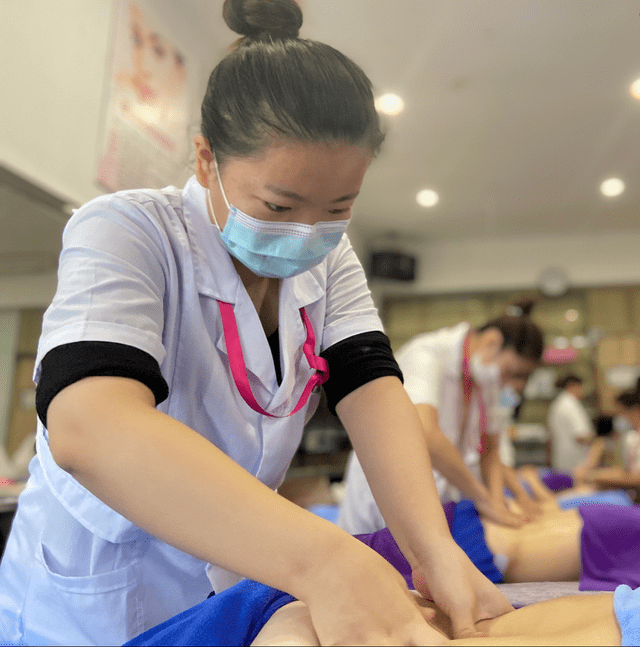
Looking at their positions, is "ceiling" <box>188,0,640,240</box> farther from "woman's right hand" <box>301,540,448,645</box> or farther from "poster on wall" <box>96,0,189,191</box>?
"woman's right hand" <box>301,540,448,645</box>

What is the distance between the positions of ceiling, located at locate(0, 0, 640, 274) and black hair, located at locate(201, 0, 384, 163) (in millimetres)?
77

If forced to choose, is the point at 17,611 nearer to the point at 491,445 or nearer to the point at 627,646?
the point at 627,646

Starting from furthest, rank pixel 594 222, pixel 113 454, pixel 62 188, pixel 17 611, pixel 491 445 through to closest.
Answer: pixel 491 445
pixel 62 188
pixel 594 222
pixel 17 611
pixel 113 454

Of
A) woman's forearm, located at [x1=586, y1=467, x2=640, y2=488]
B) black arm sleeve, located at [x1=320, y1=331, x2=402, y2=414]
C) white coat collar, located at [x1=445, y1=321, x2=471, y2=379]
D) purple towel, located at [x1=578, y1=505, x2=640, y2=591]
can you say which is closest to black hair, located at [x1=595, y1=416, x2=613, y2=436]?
woman's forearm, located at [x1=586, y1=467, x2=640, y2=488]

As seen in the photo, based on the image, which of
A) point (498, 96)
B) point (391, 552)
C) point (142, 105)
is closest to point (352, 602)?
point (391, 552)

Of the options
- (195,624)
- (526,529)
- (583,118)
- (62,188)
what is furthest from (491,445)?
(195,624)

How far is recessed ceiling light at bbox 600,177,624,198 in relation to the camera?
3.09 ft

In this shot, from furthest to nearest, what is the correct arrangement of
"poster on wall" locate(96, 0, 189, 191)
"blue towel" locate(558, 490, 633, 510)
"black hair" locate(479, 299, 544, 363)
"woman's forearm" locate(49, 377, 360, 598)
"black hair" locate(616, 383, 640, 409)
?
"black hair" locate(616, 383, 640, 409)
"blue towel" locate(558, 490, 633, 510)
"black hair" locate(479, 299, 544, 363)
"poster on wall" locate(96, 0, 189, 191)
"woman's forearm" locate(49, 377, 360, 598)

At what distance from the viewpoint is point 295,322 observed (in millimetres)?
821

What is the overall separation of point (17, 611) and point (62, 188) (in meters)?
1.27

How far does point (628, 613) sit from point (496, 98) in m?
0.72

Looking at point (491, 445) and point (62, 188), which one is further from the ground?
point (62, 188)

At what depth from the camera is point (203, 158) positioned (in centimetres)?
73

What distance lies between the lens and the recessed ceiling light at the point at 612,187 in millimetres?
940
